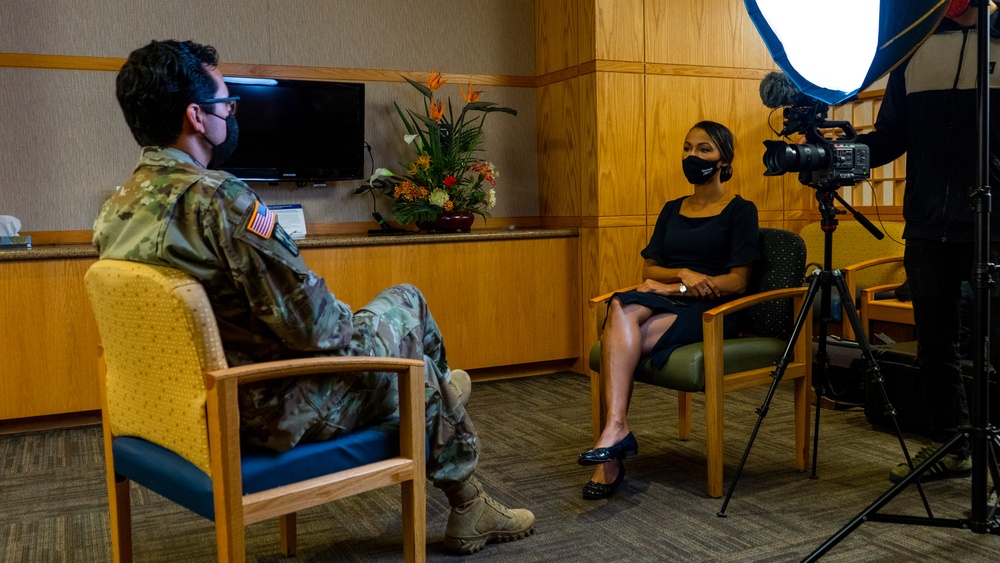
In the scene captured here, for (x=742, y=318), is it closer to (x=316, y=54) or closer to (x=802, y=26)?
(x=802, y=26)

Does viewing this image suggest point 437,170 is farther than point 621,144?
No

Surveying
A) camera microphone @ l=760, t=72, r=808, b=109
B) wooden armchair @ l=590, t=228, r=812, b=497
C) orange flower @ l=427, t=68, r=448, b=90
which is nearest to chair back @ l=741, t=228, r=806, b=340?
wooden armchair @ l=590, t=228, r=812, b=497

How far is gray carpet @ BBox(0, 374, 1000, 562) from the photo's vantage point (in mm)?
2373

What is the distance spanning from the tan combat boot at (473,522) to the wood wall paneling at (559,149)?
107 inches

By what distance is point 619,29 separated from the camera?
186 inches

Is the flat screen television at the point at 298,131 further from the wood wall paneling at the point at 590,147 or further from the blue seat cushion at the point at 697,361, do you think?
the blue seat cushion at the point at 697,361

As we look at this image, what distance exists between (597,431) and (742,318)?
0.65 metres

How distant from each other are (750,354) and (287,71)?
2.88m

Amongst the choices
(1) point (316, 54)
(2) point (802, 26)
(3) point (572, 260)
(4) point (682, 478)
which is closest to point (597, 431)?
(4) point (682, 478)

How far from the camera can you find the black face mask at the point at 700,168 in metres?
3.13

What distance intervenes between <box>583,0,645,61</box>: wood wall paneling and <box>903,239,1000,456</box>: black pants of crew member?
2.28 meters

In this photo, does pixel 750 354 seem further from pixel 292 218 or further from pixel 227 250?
pixel 292 218

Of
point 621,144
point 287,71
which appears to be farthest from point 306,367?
point 621,144

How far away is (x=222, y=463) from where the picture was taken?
1626mm
